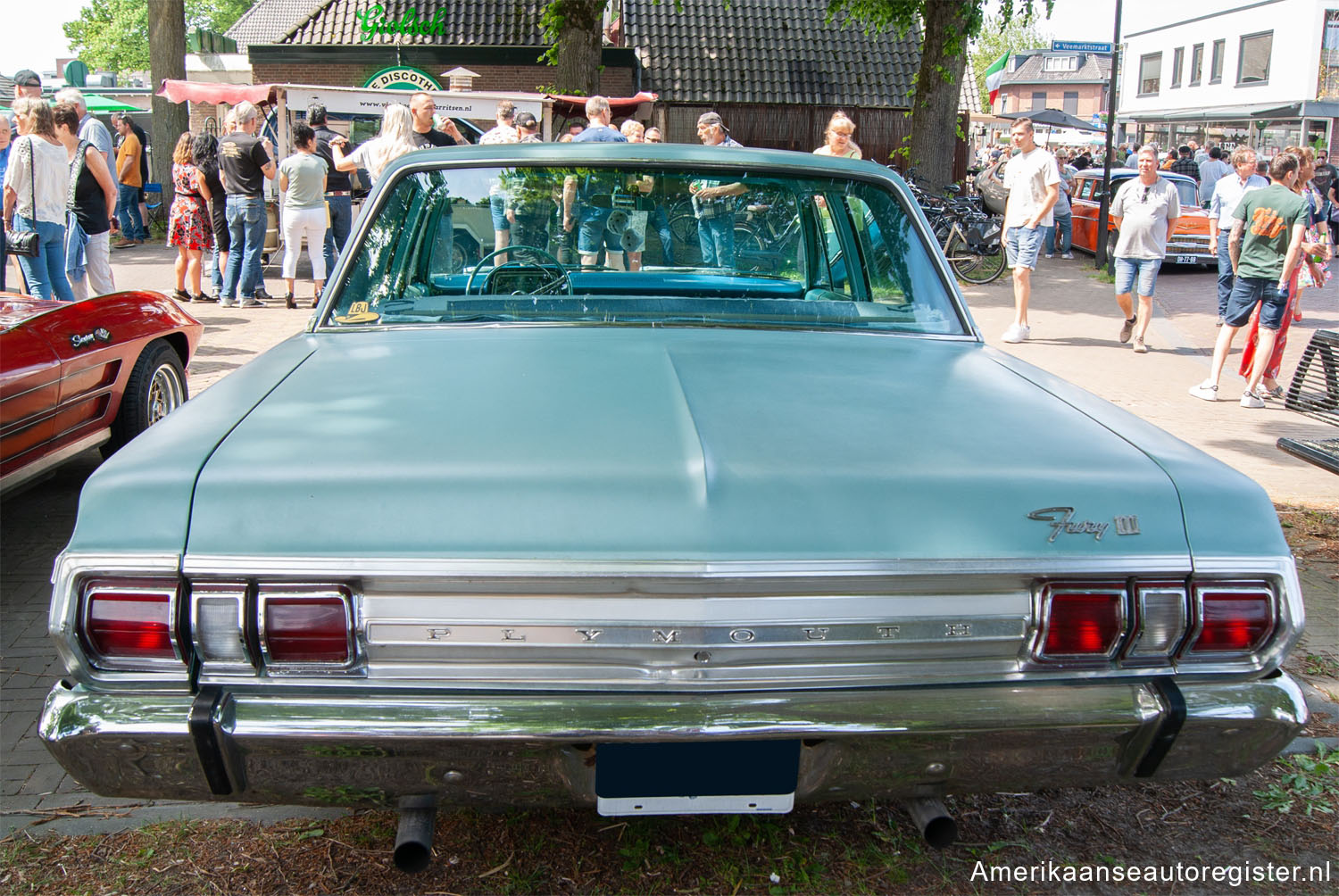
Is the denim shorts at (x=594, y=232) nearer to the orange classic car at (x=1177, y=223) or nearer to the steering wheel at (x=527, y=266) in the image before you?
the steering wheel at (x=527, y=266)

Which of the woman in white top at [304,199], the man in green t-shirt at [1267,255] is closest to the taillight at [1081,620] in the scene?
the man in green t-shirt at [1267,255]

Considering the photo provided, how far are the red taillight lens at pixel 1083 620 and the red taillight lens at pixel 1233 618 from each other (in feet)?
0.51

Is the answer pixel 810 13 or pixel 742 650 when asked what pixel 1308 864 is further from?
pixel 810 13

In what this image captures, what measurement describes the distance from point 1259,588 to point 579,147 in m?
2.20

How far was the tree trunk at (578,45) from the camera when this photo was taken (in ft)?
55.2

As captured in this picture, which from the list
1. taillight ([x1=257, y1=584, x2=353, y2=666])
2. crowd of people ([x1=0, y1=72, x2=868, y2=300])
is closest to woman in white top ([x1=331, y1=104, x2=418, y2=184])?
crowd of people ([x1=0, y1=72, x2=868, y2=300])

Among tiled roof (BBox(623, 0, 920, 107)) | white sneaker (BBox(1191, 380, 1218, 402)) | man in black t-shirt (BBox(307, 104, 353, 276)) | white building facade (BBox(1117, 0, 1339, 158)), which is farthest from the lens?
white building facade (BBox(1117, 0, 1339, 158))

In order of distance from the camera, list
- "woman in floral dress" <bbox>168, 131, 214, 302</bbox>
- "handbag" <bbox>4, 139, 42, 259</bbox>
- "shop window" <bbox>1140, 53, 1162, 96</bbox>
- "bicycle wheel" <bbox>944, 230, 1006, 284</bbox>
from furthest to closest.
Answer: "shop window" <bbox>1140, 53, 1162, 96</bbox> → "bicycle wheel" <bbox>944, 230, 1006, 284</bbox> → "woman in floral dress" <bbox>168, 131, 214, 302</bbox> → "handbag" <bbox>4, 139, 42, 259</bbox>

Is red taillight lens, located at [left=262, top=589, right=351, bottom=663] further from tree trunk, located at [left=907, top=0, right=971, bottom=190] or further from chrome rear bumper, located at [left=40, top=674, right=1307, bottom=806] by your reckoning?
tree trunk, located at [left=907, top=0, right=971, bottom=190]

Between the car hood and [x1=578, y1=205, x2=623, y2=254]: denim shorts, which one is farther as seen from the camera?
[x1=578, y1=205, x2=623, y2=254]: denim shorts

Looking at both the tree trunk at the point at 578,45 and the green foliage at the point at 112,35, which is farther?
the green foliage at the point at 112,35

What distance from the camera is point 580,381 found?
99.3 inches

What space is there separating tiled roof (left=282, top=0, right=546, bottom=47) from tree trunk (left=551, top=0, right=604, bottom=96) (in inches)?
338

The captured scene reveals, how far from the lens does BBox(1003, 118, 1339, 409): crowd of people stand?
25.8 ft
